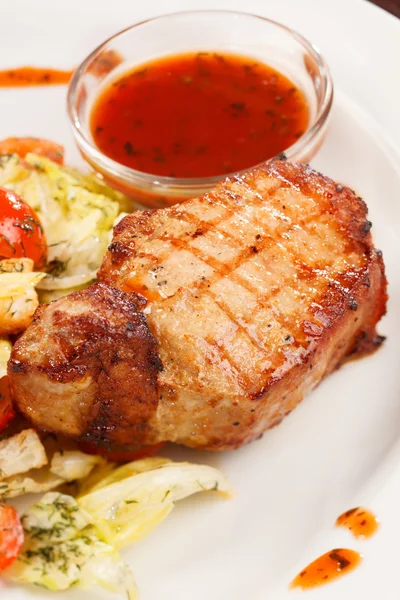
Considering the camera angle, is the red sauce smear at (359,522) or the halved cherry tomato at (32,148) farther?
the halved cherry tomato at (32,148)

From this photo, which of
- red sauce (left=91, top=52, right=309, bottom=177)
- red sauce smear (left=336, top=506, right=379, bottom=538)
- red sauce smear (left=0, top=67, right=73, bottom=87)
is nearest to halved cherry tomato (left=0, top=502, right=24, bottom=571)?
red sauce smear (left=336, top=506, right=379, bottom=538)

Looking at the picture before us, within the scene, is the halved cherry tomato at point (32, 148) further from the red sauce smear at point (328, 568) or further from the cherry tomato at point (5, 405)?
the red sauce smear at point (328, 568)

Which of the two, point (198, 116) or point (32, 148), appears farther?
point (32, 148)

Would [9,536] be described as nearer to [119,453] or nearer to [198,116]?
[119,453]

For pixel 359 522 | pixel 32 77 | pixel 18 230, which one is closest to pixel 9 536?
pixel 359 522

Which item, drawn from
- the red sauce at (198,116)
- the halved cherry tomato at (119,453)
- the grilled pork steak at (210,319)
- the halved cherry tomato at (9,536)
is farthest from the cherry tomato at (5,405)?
the red sauce at (198,116)

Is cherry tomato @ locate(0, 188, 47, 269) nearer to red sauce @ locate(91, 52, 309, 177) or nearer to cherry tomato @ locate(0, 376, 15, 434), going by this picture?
cherry tomato @ locate(0, 376, 15, 434)
